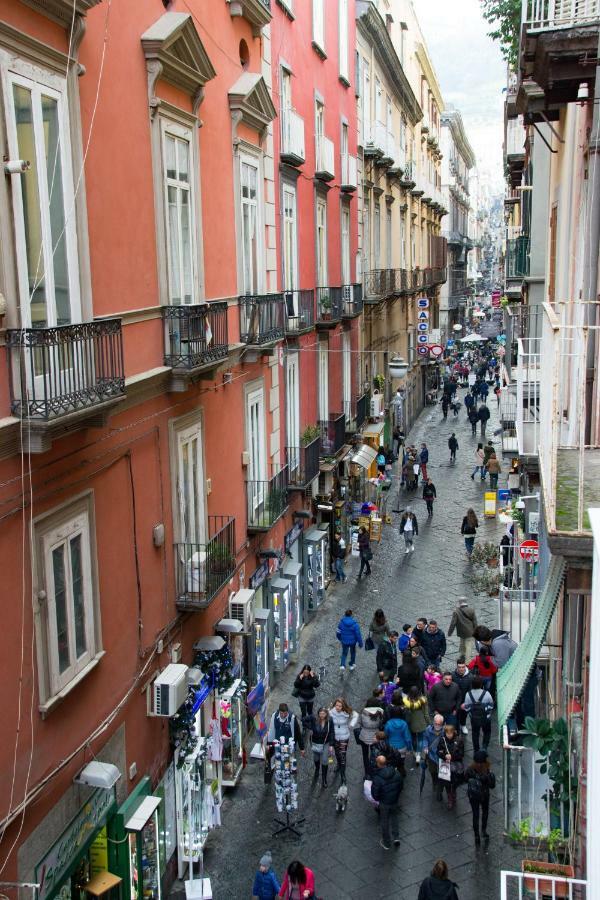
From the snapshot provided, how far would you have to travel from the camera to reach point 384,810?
11.8 meters

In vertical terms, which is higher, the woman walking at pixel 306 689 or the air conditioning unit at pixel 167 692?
the air conditioning unit at pixel 167 692

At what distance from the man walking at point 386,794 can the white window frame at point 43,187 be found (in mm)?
6811

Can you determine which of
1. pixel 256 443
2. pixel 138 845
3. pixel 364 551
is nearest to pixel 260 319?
pixel 256 443

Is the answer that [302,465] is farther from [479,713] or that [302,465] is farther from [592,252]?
[592,252]

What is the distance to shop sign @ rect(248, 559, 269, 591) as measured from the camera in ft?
52.8

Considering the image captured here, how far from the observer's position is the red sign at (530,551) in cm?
1609

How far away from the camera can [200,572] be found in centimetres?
1202

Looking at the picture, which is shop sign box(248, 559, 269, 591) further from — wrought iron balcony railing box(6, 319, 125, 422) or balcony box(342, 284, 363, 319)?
balcony box(342, 284, 363, 319)

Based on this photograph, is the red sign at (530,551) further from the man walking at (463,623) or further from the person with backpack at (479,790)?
the person with backpack at (479,790)

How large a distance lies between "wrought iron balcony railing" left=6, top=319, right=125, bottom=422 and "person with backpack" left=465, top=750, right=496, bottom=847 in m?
6.76

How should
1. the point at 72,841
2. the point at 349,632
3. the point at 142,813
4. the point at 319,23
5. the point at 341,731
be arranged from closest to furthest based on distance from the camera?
the point at 72,841 < the point at 142,813 < the point at 341,731 < the point at 349,632 < the point at 319,23

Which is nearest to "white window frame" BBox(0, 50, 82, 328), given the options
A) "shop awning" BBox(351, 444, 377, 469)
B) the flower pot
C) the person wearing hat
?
the flower pot

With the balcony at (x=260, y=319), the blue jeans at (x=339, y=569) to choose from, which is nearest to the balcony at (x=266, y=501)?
the balcony at (x=260, y=319)

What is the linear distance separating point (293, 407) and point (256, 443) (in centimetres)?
350
